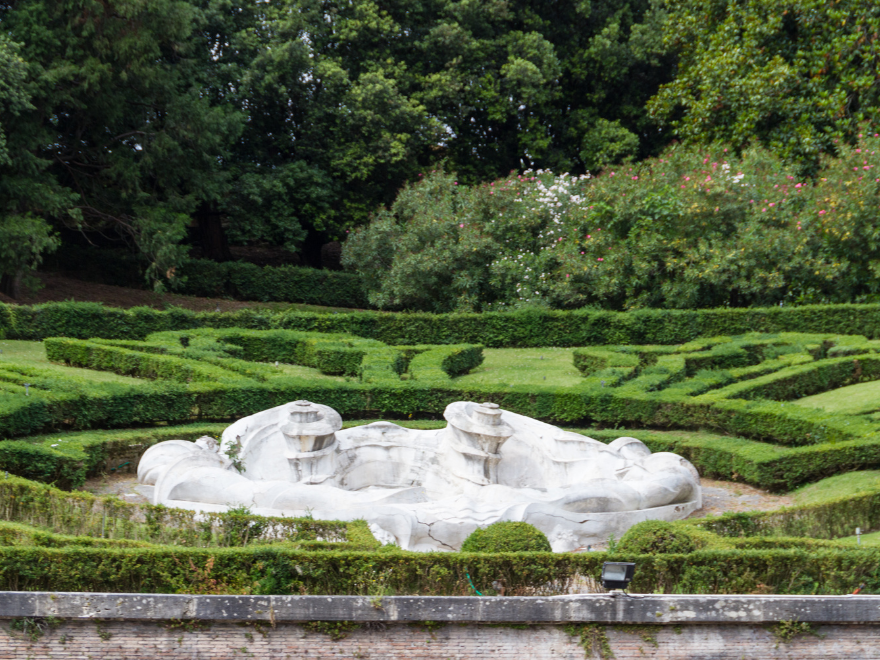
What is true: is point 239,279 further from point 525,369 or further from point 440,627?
point 440,627

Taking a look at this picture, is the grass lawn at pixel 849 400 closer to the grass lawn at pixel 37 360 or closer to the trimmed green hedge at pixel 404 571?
the trimmed green hedge at pixel 404 571

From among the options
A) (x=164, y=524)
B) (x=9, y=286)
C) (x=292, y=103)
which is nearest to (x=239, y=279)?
(x=292, y=103)

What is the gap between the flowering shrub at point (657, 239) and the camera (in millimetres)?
24781

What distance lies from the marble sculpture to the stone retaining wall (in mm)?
1951

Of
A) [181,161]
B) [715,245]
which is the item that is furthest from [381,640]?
[181,161]

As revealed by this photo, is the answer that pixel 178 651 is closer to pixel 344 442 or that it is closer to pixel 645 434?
pixel 344 442

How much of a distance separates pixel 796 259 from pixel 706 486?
12.8 metres

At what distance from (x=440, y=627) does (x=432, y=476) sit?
3.86 m

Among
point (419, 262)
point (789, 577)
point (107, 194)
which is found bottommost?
point (789, 577)

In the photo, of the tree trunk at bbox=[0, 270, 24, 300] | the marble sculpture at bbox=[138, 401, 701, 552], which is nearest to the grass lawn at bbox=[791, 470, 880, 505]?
the marble sculpture at bbox=[138, 401, 701, 552]

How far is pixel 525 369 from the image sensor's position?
20750mm

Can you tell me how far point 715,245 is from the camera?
2545cm

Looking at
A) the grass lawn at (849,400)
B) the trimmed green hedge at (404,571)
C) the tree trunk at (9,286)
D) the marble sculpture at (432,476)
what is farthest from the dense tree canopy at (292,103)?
the trimmed green hedge at (404,571)

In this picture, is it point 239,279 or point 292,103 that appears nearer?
point 239,279
